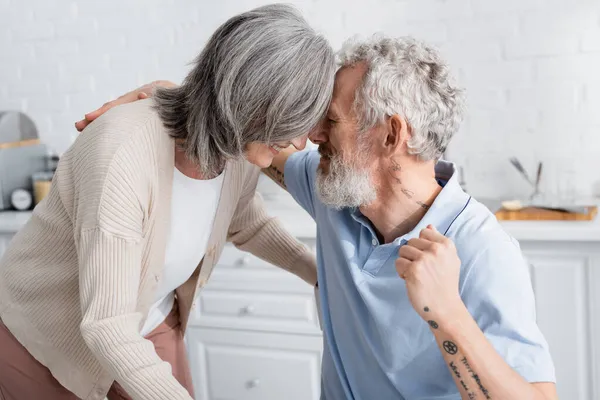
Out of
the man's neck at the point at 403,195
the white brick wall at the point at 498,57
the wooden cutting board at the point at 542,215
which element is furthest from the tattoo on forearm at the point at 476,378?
the white brick wall at the point at 498,57

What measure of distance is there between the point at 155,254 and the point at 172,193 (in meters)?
0.14

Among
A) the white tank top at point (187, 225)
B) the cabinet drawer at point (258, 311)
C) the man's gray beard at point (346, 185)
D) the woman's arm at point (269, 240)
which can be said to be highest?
the man's gray beard at point (346, 185)

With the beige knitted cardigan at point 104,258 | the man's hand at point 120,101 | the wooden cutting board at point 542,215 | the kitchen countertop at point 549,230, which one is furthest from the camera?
the wooden cutting board at point 542,215

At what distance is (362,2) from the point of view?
3230mm

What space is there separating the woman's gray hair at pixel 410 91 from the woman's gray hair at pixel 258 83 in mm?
88

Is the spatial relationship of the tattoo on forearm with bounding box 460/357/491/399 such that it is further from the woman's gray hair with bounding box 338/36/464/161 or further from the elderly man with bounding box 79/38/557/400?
the woman's gray hair with bounding box 338/36/464/161

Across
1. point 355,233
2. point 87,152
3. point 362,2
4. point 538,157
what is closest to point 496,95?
point 538,157

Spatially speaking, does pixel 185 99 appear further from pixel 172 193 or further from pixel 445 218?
pixel 445 218

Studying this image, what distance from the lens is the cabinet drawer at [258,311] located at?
9.68 ft

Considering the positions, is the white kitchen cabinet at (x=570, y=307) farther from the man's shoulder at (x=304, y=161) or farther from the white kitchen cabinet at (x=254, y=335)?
the man's shoulder at (x=304, y=161)

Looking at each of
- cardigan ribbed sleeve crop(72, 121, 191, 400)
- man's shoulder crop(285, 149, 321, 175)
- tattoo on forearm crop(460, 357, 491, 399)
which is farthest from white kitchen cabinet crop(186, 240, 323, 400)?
tattoo on forearm crop(460, 357, 491, 399)

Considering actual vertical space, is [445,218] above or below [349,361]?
above

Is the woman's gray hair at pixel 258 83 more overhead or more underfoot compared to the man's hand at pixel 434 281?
more overhead

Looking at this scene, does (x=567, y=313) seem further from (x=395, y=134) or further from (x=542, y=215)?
(x=395, y=134)
